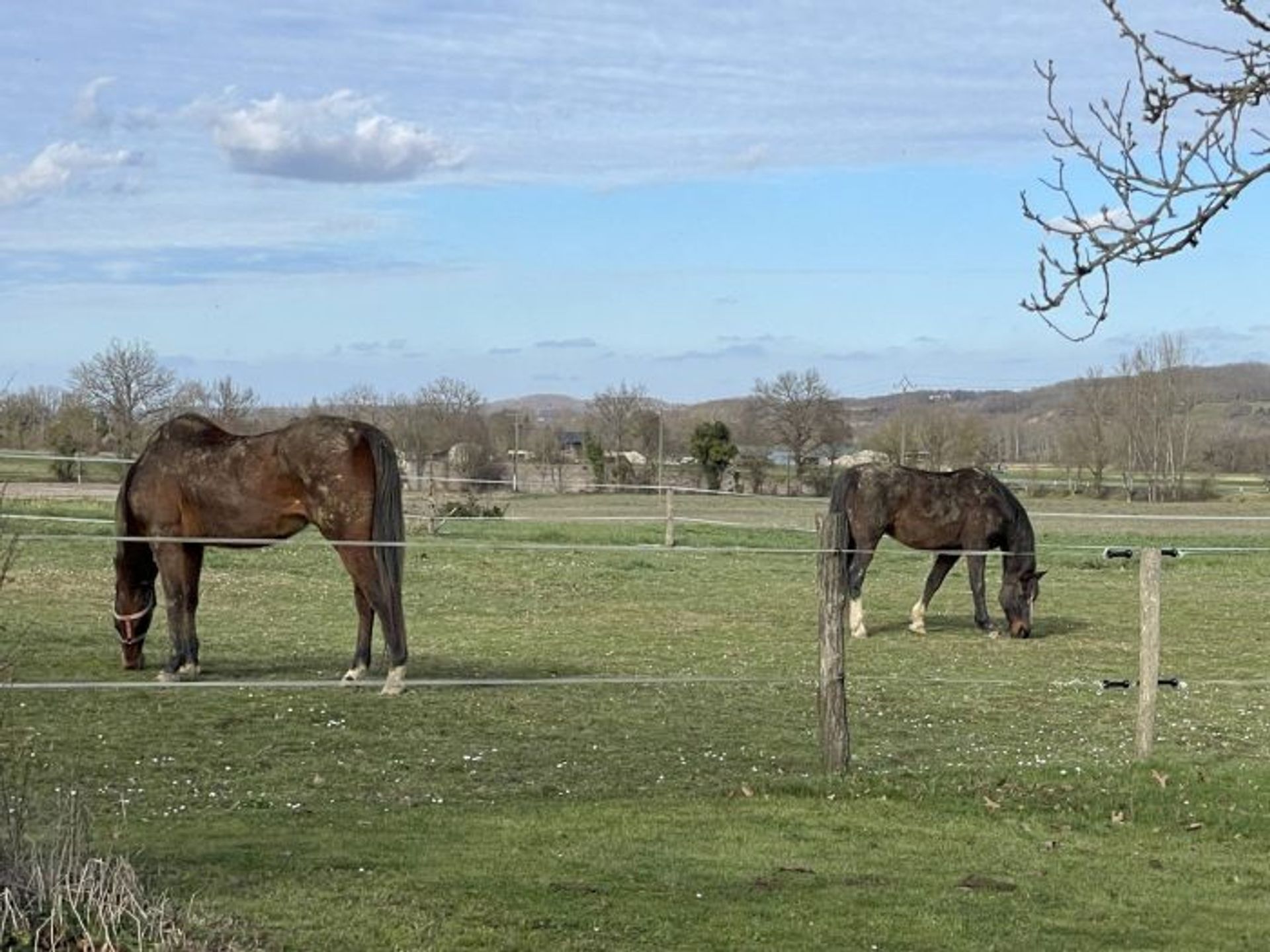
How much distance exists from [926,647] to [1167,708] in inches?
143

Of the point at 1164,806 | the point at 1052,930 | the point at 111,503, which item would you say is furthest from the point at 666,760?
the point at 111,503

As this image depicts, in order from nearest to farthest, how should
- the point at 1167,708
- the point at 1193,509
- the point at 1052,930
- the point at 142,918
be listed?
1. the point at 142,918
2. the point at 1052,930
3. the point at 1167,708
4. the point at 1193,509

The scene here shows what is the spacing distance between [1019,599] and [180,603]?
839 cm

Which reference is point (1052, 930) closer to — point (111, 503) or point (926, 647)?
point (926, 647)

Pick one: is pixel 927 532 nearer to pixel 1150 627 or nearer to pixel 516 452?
pixel 1150 627

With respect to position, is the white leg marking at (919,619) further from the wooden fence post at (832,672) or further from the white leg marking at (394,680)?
the wooden fence post at (832,672)

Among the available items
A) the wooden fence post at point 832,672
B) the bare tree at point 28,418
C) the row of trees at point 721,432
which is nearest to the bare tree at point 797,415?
the row of trees at point 721,432

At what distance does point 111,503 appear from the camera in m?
25.7

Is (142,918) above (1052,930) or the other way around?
above

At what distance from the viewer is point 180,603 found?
37.1 feet

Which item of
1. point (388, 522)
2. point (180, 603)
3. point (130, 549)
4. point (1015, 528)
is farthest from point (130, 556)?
point (1015, 528)

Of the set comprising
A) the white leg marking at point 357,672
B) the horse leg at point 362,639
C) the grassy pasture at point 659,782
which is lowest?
the grassy pasture at point 659,782

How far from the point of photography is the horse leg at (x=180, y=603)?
11.3 m

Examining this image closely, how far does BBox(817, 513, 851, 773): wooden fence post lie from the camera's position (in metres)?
8.45
